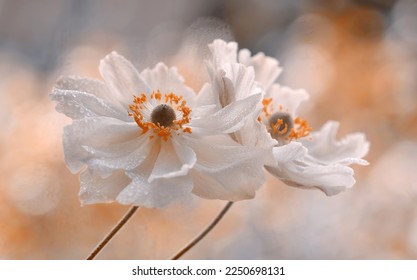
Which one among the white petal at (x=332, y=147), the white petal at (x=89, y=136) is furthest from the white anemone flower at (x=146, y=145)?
the white petal at (x=332, y=147)

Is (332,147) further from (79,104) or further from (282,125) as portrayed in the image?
(79,104)

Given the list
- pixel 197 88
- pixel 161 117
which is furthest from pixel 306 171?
pixel 197 88

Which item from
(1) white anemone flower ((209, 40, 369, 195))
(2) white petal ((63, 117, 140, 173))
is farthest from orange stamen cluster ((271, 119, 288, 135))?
(2) white petal ((63, 117, 140, 173))

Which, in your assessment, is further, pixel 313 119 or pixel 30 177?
pixel 313 119

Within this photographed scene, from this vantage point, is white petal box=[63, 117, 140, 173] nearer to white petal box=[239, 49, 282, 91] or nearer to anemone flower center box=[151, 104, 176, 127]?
anemone flower center box=[151, 104, 176, 127]

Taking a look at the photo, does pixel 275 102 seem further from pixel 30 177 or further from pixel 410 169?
pixel 410 169

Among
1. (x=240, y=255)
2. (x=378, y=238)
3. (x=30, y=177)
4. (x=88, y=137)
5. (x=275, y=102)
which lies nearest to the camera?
(x=88, y=137)

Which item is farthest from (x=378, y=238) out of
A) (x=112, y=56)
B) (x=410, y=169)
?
(x=112, y=56)
